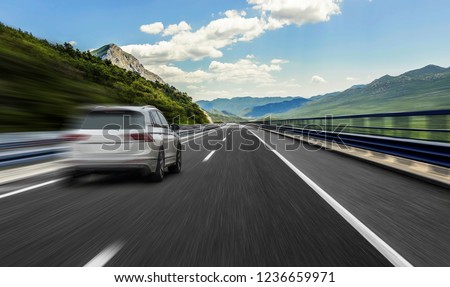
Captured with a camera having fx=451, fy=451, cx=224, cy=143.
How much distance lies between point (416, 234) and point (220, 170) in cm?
715

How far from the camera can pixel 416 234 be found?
5410 mm

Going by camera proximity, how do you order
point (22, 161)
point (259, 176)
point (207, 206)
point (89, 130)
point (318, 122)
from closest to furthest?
point (207, 206) → point (89, 130) → point (259, 176) → point (22, 161) → point (318, 122)

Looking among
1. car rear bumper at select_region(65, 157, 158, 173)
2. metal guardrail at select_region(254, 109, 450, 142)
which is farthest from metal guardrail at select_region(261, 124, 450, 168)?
car rear bumper at select_region(65, 157, 158, 173)

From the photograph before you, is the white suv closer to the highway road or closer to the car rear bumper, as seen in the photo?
the car rear bumper

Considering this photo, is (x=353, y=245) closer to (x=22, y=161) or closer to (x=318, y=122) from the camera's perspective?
(x=22, y=161)

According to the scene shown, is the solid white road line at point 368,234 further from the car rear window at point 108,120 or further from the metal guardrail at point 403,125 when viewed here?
the metal guardrail at point 403,125

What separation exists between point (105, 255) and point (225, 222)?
1.89 m

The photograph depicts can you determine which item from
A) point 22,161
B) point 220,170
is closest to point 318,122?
point 220,170

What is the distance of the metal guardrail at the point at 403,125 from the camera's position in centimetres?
1093

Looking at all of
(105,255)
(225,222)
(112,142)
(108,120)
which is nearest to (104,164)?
(112,142)

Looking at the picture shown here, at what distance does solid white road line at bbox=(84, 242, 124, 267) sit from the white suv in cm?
414

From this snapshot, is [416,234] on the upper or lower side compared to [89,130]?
lower

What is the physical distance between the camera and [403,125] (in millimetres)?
13938

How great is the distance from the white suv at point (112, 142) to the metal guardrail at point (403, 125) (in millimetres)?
6892
